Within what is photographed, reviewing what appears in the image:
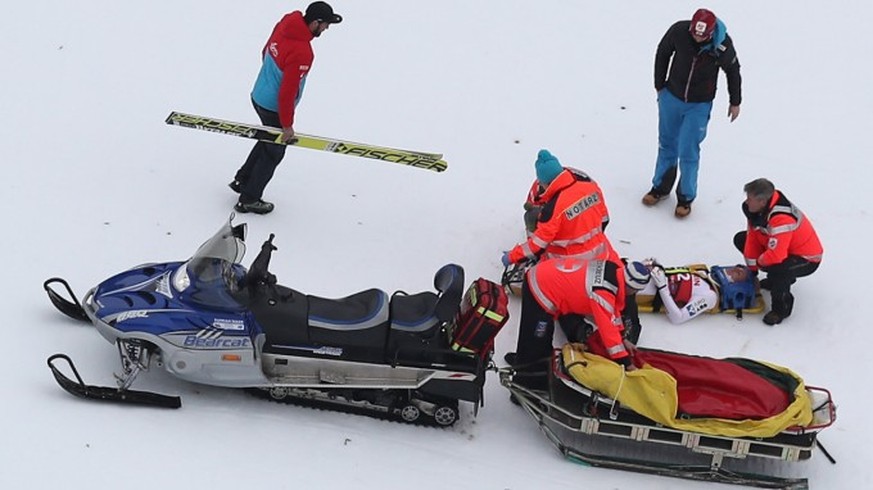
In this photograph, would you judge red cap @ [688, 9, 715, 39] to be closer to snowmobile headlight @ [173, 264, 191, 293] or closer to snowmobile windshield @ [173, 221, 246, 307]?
snowmobile windshield @ [173, 221, 246, 307]

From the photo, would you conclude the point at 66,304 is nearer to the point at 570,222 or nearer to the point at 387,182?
the point at 387,182

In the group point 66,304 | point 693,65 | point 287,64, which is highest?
point 693,65

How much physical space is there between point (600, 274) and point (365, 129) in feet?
11.9

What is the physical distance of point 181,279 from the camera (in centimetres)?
699

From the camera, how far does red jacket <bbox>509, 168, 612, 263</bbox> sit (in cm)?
769

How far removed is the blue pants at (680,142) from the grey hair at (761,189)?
107 cm

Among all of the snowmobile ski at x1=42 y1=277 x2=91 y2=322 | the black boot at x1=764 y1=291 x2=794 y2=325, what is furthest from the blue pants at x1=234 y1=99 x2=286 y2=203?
the black boot at x1=764 y1=291 x2=794 y2=325

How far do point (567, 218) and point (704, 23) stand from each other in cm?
197

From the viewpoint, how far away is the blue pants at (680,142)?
8.98m

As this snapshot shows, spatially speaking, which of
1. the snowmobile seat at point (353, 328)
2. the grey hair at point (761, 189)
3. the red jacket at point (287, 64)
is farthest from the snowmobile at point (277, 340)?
the grey hair at point (761, 189)

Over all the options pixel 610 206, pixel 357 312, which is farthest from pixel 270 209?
pixel 610 206

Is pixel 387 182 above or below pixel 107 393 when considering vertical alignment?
above

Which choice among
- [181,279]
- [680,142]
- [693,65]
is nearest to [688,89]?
[693,65]

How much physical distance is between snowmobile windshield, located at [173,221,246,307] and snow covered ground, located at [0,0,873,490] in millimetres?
688
